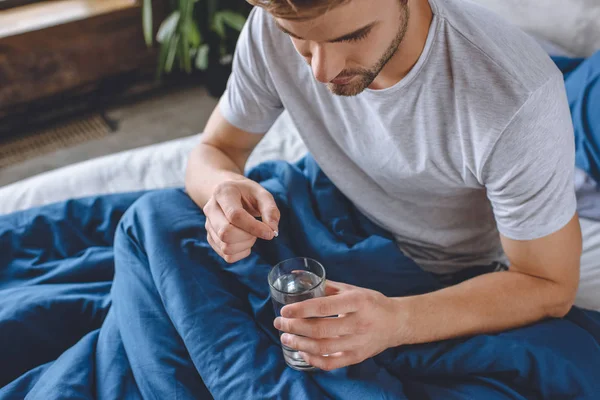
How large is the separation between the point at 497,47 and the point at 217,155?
0.63 m

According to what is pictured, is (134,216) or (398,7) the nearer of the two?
(398,7)

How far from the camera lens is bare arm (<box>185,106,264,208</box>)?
1132 mm

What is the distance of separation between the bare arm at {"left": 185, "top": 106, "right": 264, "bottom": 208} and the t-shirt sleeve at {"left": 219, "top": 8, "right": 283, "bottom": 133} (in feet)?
0.08

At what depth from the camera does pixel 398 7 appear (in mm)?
812

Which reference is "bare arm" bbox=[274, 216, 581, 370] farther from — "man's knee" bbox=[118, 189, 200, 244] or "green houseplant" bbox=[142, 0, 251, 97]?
"green houseplant" bbox=[142, 0, 251, 97]

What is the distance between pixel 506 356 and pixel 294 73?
2.11 ft

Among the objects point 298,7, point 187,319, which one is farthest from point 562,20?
point 187,319

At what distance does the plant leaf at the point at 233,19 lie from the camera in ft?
8.03

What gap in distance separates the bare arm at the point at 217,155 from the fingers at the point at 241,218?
20cm

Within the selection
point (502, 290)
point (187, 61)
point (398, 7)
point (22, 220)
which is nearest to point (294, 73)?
point (398, 7)

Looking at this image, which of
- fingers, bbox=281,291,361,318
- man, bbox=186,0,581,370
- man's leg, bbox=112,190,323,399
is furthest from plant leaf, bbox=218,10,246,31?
fingers, bbox=281,291,361,318

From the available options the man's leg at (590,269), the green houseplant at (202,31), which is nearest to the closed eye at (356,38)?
the man's leg at (590,269)

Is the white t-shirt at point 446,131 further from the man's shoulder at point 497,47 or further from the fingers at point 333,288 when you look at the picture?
the fingers at point 333,288

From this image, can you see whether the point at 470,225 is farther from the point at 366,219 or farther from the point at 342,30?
the point at 342,30
